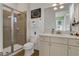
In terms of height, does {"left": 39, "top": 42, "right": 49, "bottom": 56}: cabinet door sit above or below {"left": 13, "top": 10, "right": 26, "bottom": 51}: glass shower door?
below

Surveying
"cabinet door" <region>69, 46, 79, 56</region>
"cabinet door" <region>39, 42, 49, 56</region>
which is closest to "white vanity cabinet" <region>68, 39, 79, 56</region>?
"cabinet door" <region>69, 46, 79, 56</region>

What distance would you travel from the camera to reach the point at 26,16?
154 cm

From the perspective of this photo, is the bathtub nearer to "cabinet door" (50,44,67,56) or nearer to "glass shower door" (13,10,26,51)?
"glass shower door" (13,10,26,51)

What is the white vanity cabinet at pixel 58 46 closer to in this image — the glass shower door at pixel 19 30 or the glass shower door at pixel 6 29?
the glass shower door at pixel 19 30

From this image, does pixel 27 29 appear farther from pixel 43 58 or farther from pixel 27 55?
pixel 43 58

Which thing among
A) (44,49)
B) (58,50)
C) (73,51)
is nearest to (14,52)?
(44,49)

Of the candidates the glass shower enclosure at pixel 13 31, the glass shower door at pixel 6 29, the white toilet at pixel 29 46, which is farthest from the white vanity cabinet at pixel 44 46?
the glass shower door at pixel 6 29

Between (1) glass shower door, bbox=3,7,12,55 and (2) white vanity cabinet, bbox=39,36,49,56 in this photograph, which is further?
(2) white vanity cabinet, bbox=39,36,49,56

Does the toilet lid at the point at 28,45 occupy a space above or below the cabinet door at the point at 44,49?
above

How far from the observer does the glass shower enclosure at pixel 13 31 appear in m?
1.49

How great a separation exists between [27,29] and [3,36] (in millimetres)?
391

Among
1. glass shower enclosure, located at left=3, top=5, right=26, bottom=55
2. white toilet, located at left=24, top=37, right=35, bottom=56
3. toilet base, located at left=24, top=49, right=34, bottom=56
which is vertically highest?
glass shower enclosure, located at left=3, top=5, right=26, bottom=55

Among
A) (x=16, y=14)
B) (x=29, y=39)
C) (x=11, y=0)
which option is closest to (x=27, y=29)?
(x=29, y=39)

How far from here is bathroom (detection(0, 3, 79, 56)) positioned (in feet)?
4.87
